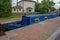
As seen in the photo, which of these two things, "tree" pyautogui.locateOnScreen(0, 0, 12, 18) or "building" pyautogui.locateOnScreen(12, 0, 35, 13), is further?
"building" pyautogui.locateOnScreen(12, 0, 35, 13)

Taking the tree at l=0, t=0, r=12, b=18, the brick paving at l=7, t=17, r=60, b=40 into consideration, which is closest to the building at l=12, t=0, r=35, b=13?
the tree at l=0, t=0, r=12, b=18

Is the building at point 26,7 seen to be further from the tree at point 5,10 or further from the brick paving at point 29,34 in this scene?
the brick paving at point 29,34

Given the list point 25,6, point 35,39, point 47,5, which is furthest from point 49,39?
point 25,6

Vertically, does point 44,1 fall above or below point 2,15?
above

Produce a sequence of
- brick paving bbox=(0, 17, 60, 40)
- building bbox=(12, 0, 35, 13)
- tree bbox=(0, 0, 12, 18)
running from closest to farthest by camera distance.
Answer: brick paving bbox=(0, 17, 60, 40) → tree bbox=(0, 0, 12, 18) → building bbox=(12, 0, 35, 13)

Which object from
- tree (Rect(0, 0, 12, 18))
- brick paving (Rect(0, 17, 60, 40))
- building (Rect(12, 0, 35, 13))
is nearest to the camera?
brick paving (Rect(0, 17, 60, 40))

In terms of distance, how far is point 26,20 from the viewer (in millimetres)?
18141

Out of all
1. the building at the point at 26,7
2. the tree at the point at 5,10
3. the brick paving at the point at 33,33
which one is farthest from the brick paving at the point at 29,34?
the building at the point at 26,7

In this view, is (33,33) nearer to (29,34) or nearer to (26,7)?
(29,34)

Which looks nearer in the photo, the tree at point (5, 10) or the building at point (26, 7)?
the tree at point (5, 10)

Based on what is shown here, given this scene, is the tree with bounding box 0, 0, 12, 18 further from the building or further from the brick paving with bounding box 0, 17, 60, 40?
the building

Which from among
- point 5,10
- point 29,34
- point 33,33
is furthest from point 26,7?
point 29,34

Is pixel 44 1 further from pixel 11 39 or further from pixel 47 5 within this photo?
pixel 11 39

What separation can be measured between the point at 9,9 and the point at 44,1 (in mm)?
26707
